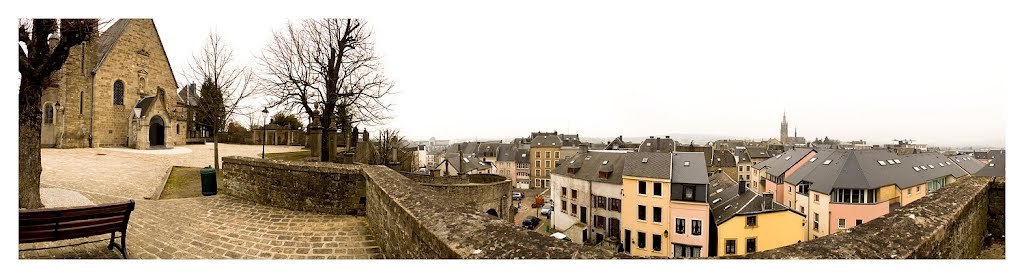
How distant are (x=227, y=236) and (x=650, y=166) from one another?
21757 millimetres

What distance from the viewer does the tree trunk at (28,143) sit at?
5363mm

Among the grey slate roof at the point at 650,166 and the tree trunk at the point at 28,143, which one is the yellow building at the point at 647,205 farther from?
the tree trunk at the point at 28,143

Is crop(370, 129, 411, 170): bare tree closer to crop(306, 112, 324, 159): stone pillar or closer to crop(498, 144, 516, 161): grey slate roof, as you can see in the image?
crop(306, 112, 324, 159): stone pillar

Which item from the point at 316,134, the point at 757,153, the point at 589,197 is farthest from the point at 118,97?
the point at 757,153

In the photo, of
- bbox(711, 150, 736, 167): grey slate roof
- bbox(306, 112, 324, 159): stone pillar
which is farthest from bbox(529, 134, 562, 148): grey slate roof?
bbox(306, 112, 324, 159): stone pillar

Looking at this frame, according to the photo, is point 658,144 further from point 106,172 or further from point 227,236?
point 106,172

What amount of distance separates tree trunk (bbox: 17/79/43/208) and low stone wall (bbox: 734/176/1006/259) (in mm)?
9459

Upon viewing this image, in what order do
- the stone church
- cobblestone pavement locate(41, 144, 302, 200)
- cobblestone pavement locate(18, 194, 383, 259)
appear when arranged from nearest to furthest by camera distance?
cobblestone pavement locate(18, 194, 383, 259) → cobblestone pavement locate(41, 144, 302, 200) → the stone church

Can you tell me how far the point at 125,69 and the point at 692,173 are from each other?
32309 millimetres

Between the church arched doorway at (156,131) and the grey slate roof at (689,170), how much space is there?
98.4 ft

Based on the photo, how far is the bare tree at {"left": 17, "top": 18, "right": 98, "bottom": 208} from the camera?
5.30 metres

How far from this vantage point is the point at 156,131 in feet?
68.9

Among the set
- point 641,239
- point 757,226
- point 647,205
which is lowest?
point 641,239

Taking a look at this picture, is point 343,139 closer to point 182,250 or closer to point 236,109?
point 236,109
